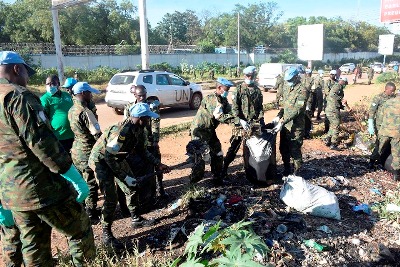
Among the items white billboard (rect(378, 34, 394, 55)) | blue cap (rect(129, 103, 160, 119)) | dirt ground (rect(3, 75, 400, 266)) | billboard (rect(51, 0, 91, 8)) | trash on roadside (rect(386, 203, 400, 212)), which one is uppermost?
billboard (rect(51, 0, 91, 8))

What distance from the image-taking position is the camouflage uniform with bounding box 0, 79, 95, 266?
2145mm

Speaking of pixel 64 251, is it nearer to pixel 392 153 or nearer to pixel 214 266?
pixel 214 266

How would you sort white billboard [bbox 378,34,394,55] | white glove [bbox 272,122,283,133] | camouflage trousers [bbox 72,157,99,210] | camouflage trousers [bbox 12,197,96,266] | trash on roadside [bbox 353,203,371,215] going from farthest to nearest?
white billboard [bbox 378,34,394,55], white glove [bbox 272,122,283,133], trash on roadside [bbox 353,203,371,215], camouflage trousers [bbox 72,157,99,210], camouflage trousers [bbox 12,197,96,266]

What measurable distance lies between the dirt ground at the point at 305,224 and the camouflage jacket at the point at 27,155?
1.13m

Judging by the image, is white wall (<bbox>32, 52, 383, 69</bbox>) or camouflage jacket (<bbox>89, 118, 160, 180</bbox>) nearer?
camouflage jacket (<bbox>89, 118, 160, 180</bbox>)

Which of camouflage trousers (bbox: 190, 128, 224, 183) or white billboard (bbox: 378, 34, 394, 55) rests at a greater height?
white billboard (bbox: 378, 34, 394, 55)

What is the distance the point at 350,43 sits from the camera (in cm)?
5850

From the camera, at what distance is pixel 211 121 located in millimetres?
4879

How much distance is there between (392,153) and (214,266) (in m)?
4.71

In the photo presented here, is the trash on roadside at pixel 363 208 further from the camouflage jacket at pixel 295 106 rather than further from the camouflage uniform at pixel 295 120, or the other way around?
the camouflage jacket at pixel 295 106

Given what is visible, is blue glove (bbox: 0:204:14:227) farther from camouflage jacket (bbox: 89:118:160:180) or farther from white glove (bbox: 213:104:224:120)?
white glove (bbox: 213:104:224:120)

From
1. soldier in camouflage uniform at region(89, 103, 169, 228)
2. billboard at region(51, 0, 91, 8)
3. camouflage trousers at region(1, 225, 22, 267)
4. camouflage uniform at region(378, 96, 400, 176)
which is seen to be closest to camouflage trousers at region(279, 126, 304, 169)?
camouflage uniform at region(378, 96, 400, 176)

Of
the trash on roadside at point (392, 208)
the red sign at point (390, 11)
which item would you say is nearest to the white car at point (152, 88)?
the trash on roadside at point (392, 208)

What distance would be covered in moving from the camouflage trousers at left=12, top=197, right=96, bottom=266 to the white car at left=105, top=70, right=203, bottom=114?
24.9 feet
